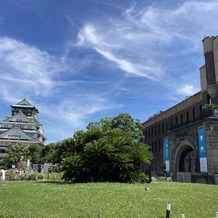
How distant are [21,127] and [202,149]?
7412 centimetres

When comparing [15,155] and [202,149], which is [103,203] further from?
[15,155]

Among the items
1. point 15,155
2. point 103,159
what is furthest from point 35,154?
point 103,159

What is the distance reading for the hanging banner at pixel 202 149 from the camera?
91.2 feet

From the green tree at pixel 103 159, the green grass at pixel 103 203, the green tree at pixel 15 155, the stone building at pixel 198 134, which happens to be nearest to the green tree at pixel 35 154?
the green tree at pixel 15 155

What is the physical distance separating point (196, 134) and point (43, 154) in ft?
158

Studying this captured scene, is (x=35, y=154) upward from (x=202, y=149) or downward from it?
upward

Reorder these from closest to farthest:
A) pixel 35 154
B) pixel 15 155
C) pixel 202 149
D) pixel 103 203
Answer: pixel 103 203, pixel 202 149, pixel 15 155, pixel 35 154

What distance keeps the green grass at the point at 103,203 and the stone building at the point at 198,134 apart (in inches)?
560

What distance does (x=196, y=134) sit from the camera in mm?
30469

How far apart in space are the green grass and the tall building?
71715 millimetres

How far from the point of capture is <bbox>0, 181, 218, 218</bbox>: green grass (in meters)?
9.51

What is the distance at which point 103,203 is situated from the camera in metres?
10.8

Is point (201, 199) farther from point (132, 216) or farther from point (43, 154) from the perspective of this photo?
point (43, 154)

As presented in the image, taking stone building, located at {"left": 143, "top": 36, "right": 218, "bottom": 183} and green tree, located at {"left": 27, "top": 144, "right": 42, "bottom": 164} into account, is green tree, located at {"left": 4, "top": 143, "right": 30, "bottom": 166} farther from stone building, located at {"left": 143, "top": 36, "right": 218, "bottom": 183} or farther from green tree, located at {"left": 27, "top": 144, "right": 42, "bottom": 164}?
stone building, located at {"left": 143, "top": 36, "right": 218, "bottom": 183}
